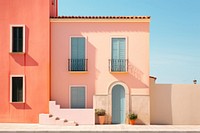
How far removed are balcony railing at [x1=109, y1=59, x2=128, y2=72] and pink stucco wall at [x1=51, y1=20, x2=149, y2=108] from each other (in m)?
0.30

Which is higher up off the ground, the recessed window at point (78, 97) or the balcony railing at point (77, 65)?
the balcony railing at point (77, 65)

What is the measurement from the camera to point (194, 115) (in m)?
23.7

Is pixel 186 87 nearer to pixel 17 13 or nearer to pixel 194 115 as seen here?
pixel 194 115

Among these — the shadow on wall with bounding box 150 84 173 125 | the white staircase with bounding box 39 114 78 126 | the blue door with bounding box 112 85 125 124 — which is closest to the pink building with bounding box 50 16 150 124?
the blue door with bounding box 112 85 125 124

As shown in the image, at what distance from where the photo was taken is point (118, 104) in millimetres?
23156

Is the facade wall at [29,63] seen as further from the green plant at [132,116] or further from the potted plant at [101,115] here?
the green plant at [132,116]

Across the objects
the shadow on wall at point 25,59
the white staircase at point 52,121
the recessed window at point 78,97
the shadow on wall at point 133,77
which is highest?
the shadow on wall at point 25,59

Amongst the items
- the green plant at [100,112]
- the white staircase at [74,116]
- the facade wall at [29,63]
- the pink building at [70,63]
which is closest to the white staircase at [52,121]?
the white staircase at [74,116]

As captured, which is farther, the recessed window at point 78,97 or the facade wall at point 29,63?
the recessed window at point 78,97

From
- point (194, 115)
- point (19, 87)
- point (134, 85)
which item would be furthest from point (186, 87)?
point (19, 87)

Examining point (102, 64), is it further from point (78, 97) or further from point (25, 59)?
point (25, 59)

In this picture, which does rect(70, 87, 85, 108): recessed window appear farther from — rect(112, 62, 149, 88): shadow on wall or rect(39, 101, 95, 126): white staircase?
rect(112, 62, 149, 88): shadow on wall

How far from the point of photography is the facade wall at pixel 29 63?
23.1 m

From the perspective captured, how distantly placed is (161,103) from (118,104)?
A: 3214 mm
